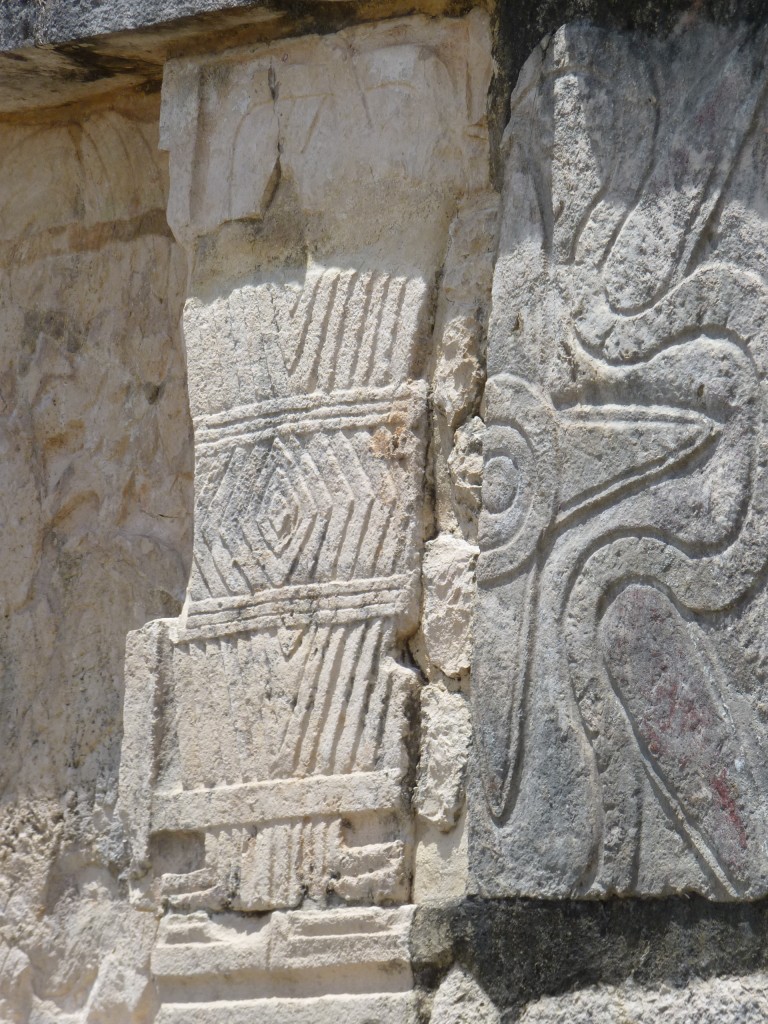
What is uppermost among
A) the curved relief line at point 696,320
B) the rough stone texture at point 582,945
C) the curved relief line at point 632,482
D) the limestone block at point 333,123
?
the limestone block at point 333,123

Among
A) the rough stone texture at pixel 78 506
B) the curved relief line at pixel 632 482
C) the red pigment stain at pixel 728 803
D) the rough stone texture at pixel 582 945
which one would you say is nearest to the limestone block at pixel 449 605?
the curved relief line at pixel 632 482

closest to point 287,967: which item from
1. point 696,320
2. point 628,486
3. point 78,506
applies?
point 628,486

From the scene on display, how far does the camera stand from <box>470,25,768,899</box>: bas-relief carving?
302cm

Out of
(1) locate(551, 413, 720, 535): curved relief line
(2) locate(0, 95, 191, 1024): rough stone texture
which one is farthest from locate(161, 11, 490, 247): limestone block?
(1) locate(551, 413, 720, 535): curved relief line

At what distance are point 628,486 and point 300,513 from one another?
0.74 metres

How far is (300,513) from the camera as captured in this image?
11.8 feet

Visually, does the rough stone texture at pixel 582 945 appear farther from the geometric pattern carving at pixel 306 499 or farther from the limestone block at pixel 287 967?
the geometric pattern carving at pixel 306 499

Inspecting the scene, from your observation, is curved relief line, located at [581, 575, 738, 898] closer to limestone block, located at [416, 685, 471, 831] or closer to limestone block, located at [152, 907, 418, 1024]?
limestone block, located at [416, 685, 471, 831]

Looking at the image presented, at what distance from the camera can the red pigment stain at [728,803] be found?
2961mm

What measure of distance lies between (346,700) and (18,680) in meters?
1.07

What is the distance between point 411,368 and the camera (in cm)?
354

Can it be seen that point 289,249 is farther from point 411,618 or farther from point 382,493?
point 411,618

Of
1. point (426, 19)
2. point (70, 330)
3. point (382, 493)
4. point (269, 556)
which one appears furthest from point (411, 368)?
point (70, 330)

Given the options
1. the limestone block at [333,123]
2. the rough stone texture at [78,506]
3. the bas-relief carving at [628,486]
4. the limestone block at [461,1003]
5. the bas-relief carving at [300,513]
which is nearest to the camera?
the bas-relief carving at [628,486]
